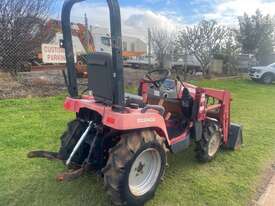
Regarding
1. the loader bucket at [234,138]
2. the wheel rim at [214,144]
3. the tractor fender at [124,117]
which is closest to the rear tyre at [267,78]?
the loader bucket at [234,138]

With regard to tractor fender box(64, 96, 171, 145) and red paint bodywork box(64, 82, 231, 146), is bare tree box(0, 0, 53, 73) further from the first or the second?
tractor fender box(64, 96, 171, 145)

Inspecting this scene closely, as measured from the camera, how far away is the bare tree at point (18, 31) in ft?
26.9

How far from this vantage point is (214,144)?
430 centimetres

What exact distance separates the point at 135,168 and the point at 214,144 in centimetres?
174

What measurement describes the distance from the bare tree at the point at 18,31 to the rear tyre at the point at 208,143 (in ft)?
21.4

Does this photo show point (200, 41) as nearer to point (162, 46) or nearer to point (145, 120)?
point (162, 46)

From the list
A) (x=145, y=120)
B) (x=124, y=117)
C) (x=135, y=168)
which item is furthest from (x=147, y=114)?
(x=135, y=168)

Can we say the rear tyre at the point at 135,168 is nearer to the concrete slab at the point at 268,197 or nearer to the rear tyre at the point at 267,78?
the concrete slab at the point at 268,197

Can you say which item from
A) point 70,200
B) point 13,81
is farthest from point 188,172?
point 13,81

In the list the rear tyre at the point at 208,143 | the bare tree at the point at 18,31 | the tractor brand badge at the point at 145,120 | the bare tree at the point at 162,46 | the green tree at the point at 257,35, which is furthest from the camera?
the green tree at the point at 257,35

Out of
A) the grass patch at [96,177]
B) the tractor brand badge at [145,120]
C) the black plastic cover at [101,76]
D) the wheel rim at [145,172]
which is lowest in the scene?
the grass patch at [96,177]

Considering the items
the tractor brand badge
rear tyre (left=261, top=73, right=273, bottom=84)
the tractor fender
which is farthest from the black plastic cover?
rear tyre (left=261, top=73, right=273, bottom=84)

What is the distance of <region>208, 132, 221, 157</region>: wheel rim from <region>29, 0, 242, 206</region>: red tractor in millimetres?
80

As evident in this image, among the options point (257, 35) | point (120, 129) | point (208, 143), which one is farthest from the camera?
point (257, 35)
